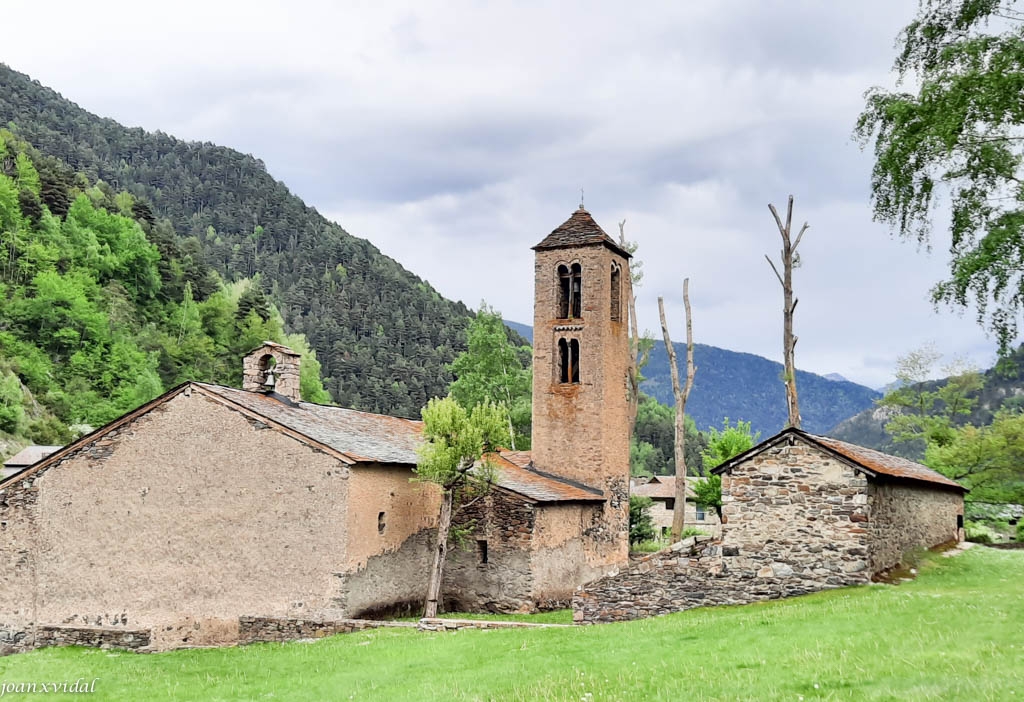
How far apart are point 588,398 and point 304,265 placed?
132 metres

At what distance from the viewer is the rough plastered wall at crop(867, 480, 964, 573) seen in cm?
1969

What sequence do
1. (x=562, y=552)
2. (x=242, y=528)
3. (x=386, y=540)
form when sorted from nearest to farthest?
(x=242, y=528)
(x=386, y=540)
(x=562, y=552)

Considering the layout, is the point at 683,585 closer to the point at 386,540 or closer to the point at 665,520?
the point at 386,540

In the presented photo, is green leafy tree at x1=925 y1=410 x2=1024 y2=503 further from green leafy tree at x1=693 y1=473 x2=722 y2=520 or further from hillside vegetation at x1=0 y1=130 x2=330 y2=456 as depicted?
hillside vegetation at x1=0 y1=130 x2=330 y2=456

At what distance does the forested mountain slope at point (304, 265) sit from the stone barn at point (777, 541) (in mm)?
65993

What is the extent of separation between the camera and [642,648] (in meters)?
15.1

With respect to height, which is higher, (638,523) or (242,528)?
(242,528)

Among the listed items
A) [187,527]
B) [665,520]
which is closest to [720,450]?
[187,527]

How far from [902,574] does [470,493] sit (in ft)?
40.6

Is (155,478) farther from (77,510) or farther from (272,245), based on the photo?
(272,245)

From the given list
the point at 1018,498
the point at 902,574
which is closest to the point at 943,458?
the point at 1018,498

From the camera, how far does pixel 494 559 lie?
Result: 89.8 ft

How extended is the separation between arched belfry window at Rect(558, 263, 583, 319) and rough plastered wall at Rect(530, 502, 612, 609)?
7.27 m

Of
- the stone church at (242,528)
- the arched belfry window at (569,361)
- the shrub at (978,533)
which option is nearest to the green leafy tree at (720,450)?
the shrub at (978,533)
